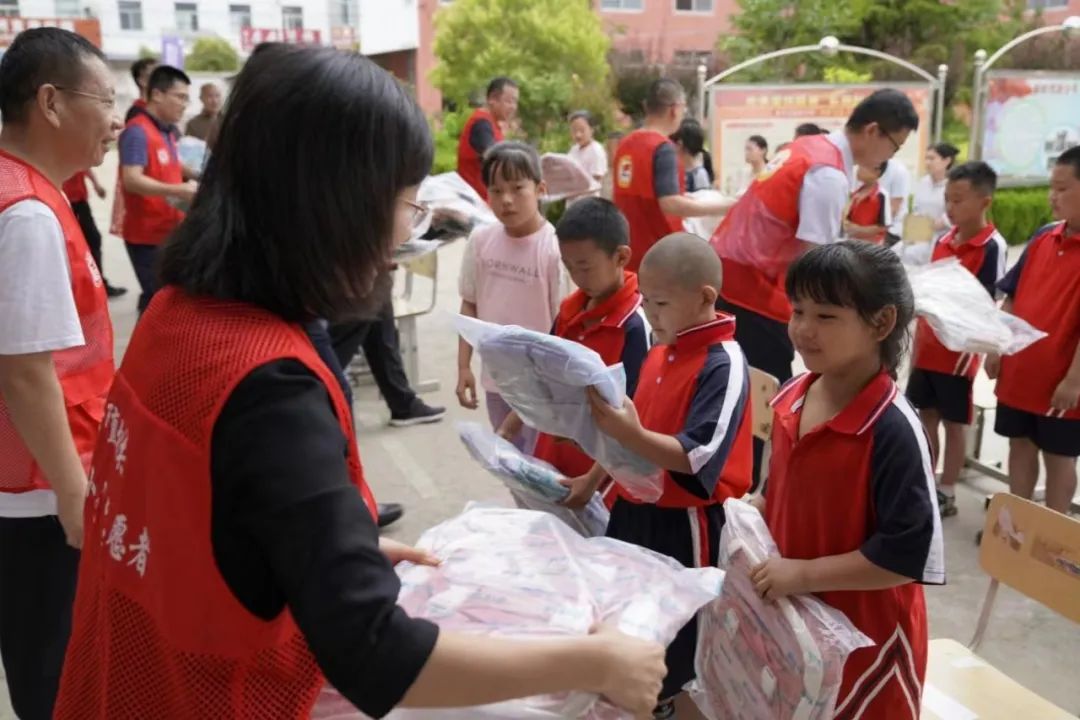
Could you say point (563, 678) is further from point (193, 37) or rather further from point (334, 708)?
point (193, 37)

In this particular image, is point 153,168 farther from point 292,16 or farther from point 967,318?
point 292,16

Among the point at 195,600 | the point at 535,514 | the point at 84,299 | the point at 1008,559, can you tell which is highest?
the point at 84,299

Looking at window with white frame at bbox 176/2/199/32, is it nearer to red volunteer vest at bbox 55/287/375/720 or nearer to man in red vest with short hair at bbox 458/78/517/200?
man in red vest with short hair at bbox 458/78/517/200

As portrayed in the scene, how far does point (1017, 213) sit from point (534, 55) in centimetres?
884

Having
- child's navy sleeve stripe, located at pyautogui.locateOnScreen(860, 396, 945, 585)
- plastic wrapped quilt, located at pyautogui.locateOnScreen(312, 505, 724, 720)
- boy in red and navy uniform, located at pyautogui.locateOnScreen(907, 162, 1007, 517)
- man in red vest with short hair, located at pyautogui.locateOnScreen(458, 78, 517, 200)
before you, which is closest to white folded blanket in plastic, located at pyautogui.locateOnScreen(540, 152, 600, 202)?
man in red vest with short hair, located at pyautogui.locateOnScreen(458, 78, 517, 200)

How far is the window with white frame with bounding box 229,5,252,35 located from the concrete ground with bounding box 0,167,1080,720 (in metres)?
14.0

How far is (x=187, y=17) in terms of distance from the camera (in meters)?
18.7

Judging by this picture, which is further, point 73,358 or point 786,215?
point 786,215

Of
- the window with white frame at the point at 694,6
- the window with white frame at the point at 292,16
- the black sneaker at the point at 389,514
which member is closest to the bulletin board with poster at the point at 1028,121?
the black sneaker at the point at 389,514

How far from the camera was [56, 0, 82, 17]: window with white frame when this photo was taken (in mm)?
15500

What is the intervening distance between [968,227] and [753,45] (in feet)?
53.3

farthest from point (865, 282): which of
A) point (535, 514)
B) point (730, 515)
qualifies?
point (535, 514)

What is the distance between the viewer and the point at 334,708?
3.51ft

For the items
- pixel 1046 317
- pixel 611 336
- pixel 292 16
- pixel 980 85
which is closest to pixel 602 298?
pixel 611 336
